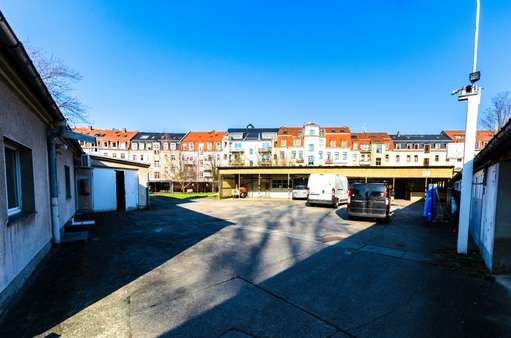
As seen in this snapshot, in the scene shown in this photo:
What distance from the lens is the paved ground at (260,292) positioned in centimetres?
265

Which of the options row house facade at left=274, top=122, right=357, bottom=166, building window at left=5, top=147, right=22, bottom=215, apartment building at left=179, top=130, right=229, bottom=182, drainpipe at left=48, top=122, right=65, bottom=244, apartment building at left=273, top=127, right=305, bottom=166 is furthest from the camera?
apartment building at left=179, top=130, right=229, bottom=182

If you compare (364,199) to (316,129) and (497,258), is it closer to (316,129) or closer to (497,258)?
(497,258)

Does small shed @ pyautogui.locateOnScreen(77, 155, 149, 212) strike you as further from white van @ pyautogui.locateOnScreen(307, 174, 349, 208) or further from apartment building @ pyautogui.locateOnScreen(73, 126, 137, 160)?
apartment building @ pyautogui.locateOnScreen(73, 126, 137, 160)

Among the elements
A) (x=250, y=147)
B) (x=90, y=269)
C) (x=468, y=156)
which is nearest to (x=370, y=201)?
(x=468, y=156)

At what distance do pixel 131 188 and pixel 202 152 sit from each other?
3368 cm

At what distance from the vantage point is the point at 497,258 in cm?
426

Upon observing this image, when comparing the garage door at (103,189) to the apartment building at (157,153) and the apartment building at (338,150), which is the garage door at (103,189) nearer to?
the apartment building at (157,153)

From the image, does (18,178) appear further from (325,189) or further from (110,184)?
(325,189)

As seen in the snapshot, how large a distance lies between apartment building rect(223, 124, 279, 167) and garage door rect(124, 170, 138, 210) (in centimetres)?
2889

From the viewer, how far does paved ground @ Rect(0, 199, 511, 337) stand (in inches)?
104

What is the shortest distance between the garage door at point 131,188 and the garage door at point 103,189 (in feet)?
2.17

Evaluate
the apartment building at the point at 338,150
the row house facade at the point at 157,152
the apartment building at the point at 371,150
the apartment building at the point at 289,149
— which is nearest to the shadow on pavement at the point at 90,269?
the apartment building at the point at 289,149

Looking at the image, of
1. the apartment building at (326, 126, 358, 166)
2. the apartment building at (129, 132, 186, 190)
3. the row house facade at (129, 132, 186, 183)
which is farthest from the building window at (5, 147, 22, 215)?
the apartment building at (326, 126, 358, 166)

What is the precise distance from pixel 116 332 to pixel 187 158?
45.2 m
